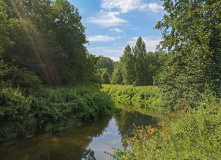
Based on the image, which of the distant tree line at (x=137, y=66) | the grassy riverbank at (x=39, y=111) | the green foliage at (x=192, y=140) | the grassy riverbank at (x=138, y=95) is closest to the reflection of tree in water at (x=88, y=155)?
the green foliage at (x=192, y=140)

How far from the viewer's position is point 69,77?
70.7ft

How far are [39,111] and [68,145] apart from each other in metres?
3.04

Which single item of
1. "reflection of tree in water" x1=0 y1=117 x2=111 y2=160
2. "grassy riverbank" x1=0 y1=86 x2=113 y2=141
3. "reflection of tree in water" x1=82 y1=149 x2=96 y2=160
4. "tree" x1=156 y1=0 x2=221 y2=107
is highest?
"tree" x1=156 y1=0 x2=221 y2=107

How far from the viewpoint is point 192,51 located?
1066 centimetres

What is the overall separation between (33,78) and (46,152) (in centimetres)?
631

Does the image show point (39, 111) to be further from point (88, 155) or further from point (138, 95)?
point (138, 95)

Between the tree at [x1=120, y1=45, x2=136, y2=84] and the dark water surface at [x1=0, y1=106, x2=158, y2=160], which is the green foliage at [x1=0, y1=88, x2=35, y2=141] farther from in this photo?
the tree at [x1=120, y1=45, x2=136, y2=84]

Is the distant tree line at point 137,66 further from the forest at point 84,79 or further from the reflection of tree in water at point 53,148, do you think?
the reflection of tree in water at point 53,148

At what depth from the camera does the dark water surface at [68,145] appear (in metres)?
8.46

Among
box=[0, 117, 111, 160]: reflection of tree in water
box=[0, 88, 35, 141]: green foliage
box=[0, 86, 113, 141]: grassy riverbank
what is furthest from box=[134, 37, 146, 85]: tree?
box=[0, 88, 35, 141]: green foliage

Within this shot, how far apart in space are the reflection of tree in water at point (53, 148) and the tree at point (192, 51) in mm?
5636

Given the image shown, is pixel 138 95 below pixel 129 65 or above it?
below

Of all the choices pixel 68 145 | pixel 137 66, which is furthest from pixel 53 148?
pixel 137 66

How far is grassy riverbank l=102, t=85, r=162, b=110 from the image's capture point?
28.2 m
